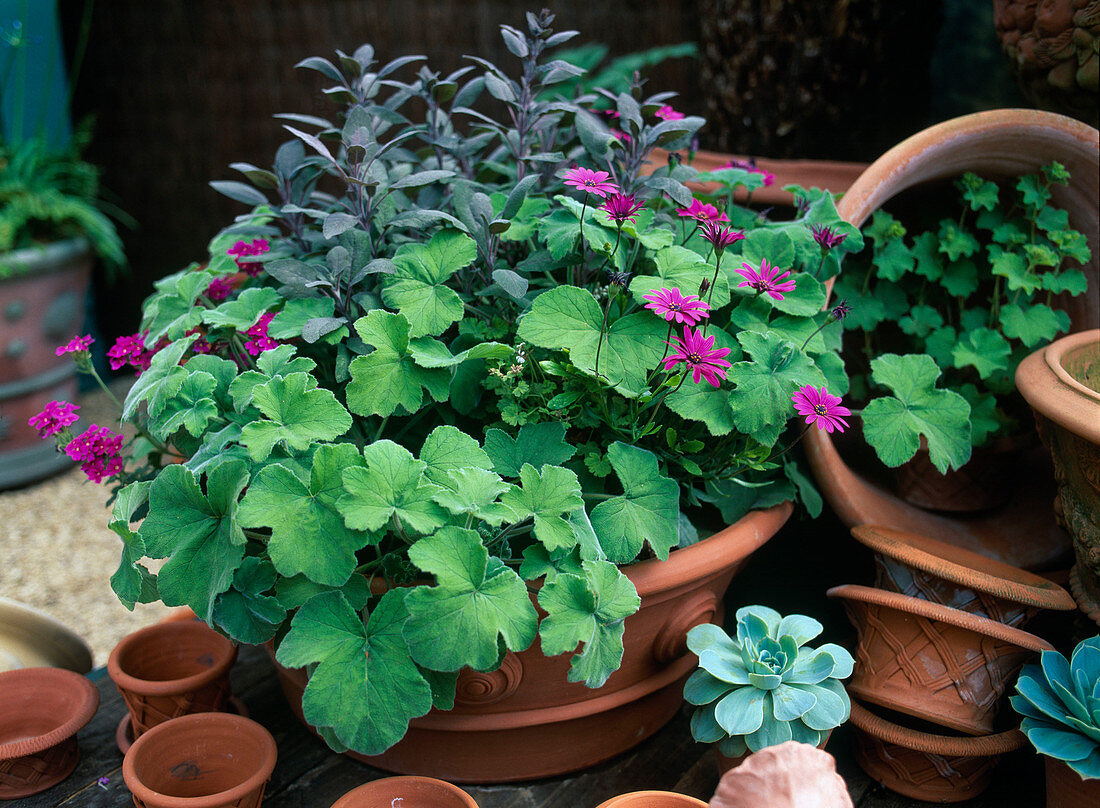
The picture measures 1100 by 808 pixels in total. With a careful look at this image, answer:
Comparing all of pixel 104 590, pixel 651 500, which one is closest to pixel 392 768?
pixel 651 500

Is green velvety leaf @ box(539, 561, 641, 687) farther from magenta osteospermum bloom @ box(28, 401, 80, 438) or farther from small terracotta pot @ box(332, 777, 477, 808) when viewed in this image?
magenta osteospermum bloom @ box(28, 401, 80, 438)

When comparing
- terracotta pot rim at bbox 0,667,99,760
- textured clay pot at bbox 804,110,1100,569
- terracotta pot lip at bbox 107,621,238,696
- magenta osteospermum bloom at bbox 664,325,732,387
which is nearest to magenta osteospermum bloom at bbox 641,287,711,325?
magenta osteospermum bloom at bbox 664,325,732,387

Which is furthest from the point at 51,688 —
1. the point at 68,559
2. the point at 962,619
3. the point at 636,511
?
the point at 68,559

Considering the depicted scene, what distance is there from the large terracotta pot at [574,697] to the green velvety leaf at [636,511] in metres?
0.06

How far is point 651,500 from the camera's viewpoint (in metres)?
0.95

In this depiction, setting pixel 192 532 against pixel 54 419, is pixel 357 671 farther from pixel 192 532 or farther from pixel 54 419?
pixel 54 419

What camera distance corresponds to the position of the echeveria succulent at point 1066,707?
87 cm

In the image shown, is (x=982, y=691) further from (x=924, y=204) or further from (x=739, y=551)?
(x=924, y=204)

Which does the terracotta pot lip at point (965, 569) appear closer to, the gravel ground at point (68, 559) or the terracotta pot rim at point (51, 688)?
the terracotta pot rim at point (51, 688)

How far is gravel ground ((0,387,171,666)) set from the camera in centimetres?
225

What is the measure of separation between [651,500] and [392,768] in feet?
1.63

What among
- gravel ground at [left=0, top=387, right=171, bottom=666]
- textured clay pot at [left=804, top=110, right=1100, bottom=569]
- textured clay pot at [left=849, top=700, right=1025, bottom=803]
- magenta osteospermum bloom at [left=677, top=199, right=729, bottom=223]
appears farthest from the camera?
gravel ground at [left=0, top=387, right=171, bottom=666]

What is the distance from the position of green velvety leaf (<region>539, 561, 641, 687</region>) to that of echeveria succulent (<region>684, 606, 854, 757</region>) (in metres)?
0.14

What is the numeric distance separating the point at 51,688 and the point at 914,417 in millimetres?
1227
